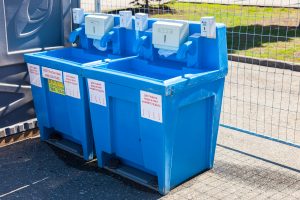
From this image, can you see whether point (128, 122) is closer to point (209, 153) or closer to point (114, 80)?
point (114, 80)

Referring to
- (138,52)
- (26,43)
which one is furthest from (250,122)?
(26,43)

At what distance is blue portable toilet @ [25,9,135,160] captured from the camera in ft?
14.1

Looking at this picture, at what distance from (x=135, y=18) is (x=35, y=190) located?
1785 millimetres

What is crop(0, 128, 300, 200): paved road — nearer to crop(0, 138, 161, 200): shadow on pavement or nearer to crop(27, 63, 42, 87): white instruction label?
crop(0, 138, 161, 200): shadow on pavement

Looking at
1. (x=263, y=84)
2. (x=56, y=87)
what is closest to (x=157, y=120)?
(x=56, y=87)

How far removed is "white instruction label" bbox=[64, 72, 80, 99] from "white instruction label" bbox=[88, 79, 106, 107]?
207 mm

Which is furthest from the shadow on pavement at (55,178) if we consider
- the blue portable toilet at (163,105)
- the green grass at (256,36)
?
the green grass at (256,36)

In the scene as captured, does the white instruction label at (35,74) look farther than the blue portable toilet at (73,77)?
Yes

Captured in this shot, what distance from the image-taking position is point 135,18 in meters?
4.36

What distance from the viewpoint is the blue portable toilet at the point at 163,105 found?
3.58 m

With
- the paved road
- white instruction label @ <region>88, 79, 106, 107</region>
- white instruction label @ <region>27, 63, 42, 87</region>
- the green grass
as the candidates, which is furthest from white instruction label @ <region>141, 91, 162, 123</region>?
the green grass

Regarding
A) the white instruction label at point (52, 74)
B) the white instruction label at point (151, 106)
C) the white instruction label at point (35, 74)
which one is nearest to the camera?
the white instruction label at point (151, 106)

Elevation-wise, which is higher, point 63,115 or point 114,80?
point 114,80

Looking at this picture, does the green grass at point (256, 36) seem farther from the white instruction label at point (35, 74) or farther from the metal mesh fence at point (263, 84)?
the white instruction label at point (35, 74)
